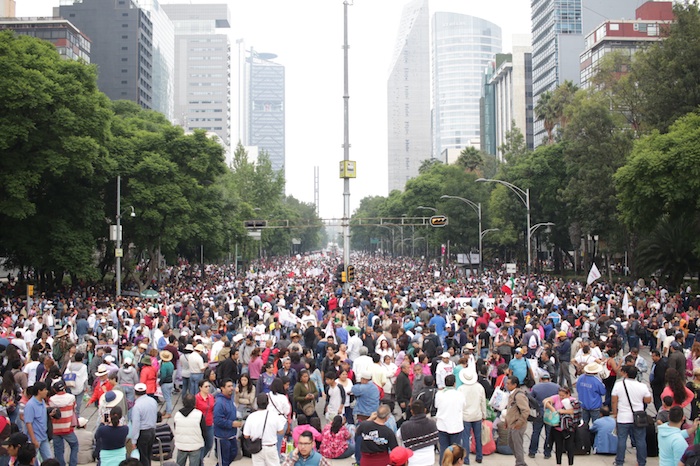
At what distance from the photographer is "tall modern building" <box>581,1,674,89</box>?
297 ft

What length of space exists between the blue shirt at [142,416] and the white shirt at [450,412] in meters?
3.83

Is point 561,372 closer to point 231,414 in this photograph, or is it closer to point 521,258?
point 231,414

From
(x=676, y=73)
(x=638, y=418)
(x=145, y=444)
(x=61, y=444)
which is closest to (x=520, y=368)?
(x=638, y=418)

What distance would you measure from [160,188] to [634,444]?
38.9m

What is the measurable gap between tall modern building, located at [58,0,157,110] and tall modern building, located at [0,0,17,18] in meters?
7.73

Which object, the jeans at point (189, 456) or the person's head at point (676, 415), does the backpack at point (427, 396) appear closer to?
the jeans at point (189, 456)

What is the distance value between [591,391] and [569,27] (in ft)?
372

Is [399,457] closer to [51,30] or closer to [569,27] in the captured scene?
[51,30]

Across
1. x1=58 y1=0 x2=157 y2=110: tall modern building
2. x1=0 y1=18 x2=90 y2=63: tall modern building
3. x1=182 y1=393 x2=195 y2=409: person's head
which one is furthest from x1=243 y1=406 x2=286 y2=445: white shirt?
x1=58 y1=0 x2=157 y2=110: tall modern building

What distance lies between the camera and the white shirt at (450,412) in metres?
9.90

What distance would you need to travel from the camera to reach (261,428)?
884 cm

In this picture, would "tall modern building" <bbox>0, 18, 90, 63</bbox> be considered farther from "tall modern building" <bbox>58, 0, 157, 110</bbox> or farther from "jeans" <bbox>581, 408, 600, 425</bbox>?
"jeans" <bbox>581, 408, 600, 425</bbox>

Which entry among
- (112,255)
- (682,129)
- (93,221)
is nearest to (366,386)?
(682,129)

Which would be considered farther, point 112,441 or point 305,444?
point 112,441
